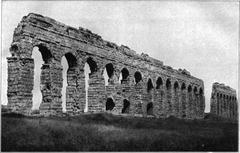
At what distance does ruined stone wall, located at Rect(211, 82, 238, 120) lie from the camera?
42.2 metres

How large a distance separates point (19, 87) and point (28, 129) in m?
5.10

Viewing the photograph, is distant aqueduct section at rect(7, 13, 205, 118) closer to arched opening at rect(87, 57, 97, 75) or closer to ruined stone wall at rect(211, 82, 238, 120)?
arched opening at rect(87, 57, 97, 75)

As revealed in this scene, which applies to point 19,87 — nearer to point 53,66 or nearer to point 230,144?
point 53,66

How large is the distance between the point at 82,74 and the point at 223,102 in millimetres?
28136

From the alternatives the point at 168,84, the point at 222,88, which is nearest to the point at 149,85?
the point at 168,84

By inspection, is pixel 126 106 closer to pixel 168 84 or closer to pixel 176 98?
pixel 168 84

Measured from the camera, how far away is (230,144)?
12.2 meters

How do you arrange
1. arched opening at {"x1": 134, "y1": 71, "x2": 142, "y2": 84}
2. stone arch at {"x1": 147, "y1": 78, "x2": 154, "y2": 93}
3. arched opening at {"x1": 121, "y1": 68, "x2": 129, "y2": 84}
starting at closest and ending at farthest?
arched opening at {"x1": 121, "y1": 68, "x2": 129, "y2": 84}, arched opening at {"x1": 134, "y1": 71, "x2": 142, "y2": 84}, stone arch at {"x1": 147, "y1": 78, "x2": 154, "y2": 93}

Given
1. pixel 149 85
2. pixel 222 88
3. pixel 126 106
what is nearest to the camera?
pixel 126 106

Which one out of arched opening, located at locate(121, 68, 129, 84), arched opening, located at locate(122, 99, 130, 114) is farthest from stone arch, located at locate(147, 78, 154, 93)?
arched opening, located at locate(122, 99, 130, 114)

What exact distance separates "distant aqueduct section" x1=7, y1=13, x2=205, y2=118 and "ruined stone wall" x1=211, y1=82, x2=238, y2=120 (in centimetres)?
938

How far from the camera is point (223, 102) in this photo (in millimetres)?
45156

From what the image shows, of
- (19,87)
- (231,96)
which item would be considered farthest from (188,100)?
(19,87)

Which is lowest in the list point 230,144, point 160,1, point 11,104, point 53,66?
point 230,144
